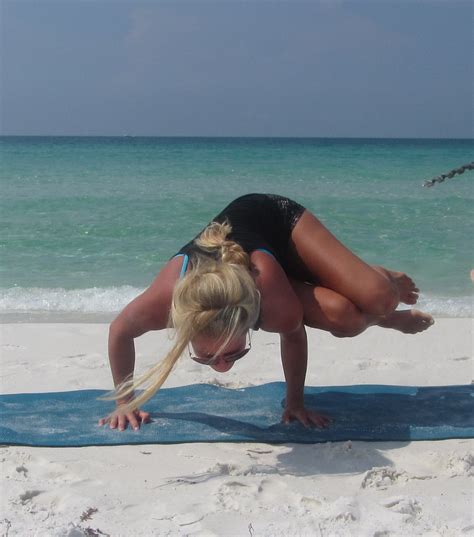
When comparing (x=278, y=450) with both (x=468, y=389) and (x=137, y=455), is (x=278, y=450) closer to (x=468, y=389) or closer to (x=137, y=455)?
(x=137, y=455)

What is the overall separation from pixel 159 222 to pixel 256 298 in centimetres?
890

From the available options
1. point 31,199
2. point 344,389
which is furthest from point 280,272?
point 31,199

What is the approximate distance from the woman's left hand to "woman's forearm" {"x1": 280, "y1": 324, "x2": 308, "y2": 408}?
0.27 feet

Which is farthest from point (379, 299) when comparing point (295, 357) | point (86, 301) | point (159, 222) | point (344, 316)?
point (159, 222)

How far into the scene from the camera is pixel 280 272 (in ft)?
9.70

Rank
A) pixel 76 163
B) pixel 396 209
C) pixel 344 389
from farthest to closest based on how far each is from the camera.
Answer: pixel 76 163 → pixel 396 209 → pixel 344 389

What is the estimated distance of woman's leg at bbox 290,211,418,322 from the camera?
3246mm

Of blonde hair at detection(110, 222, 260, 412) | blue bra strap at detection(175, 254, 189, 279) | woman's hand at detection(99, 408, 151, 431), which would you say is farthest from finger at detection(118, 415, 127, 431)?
blue bra strap at detection(175, 254, 189, 279)

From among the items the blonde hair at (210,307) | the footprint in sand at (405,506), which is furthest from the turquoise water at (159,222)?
the footprint in sand at (405,506)

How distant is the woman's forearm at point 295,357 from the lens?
3240 mm

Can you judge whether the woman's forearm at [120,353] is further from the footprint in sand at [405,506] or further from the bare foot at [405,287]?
the bare foot at [405,287]

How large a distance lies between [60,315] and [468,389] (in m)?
3.24

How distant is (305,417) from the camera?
11.1ft

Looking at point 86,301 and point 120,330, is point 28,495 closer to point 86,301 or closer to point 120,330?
point 120,330
